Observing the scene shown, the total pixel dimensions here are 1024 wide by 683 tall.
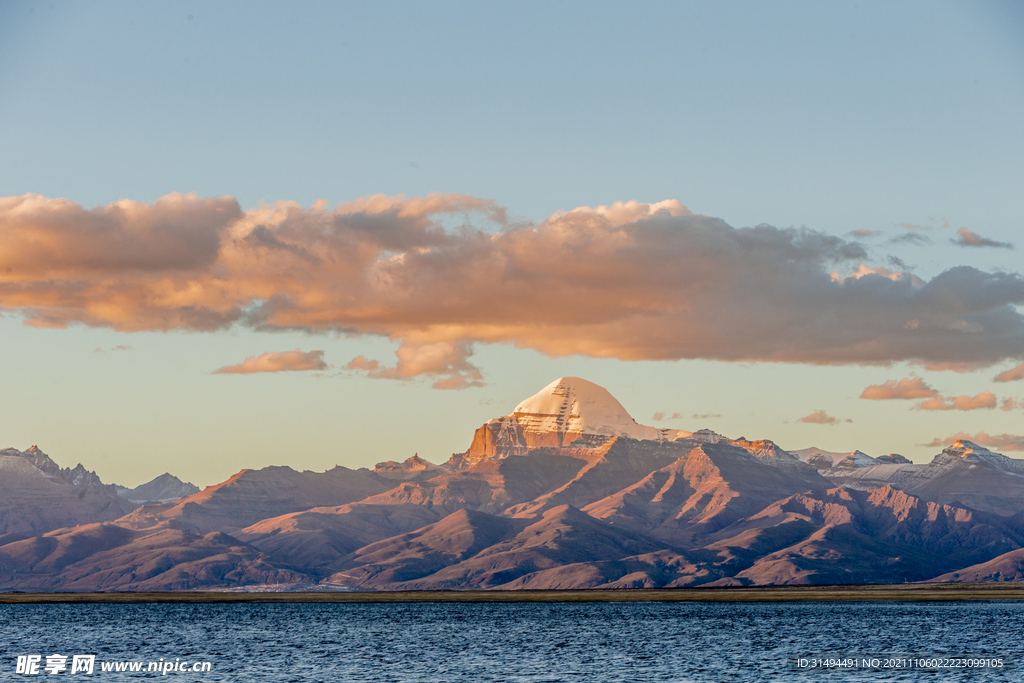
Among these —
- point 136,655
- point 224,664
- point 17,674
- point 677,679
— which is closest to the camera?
point 677,679

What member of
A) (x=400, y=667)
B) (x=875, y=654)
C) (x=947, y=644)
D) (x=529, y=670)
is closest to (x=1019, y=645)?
(x=947, y=644)

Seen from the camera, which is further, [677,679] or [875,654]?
[875,654]

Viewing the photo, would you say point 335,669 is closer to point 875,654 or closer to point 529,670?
point 529,670

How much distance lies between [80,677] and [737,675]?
3326 inches

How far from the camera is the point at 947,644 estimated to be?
652 feet

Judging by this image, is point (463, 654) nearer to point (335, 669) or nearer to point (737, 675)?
point (335, 669)

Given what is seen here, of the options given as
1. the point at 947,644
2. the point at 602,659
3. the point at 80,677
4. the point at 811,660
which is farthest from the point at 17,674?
the point at 947,644

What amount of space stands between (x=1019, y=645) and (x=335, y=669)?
11332 cm

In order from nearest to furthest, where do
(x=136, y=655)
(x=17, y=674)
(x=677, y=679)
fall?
1. (x=677, y=679)
2. (x=17, y=674)
3. (x=136, y=655)

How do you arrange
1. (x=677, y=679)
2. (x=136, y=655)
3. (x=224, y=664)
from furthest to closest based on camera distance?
(x=136, y=655) → (x=224, y=664) → (x=677, y=679)

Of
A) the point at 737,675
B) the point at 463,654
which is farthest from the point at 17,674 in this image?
the point at 737,675

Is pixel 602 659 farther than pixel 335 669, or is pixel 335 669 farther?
pixel 602 659

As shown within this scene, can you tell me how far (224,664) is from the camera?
17350cm

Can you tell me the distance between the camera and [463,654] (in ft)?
638
